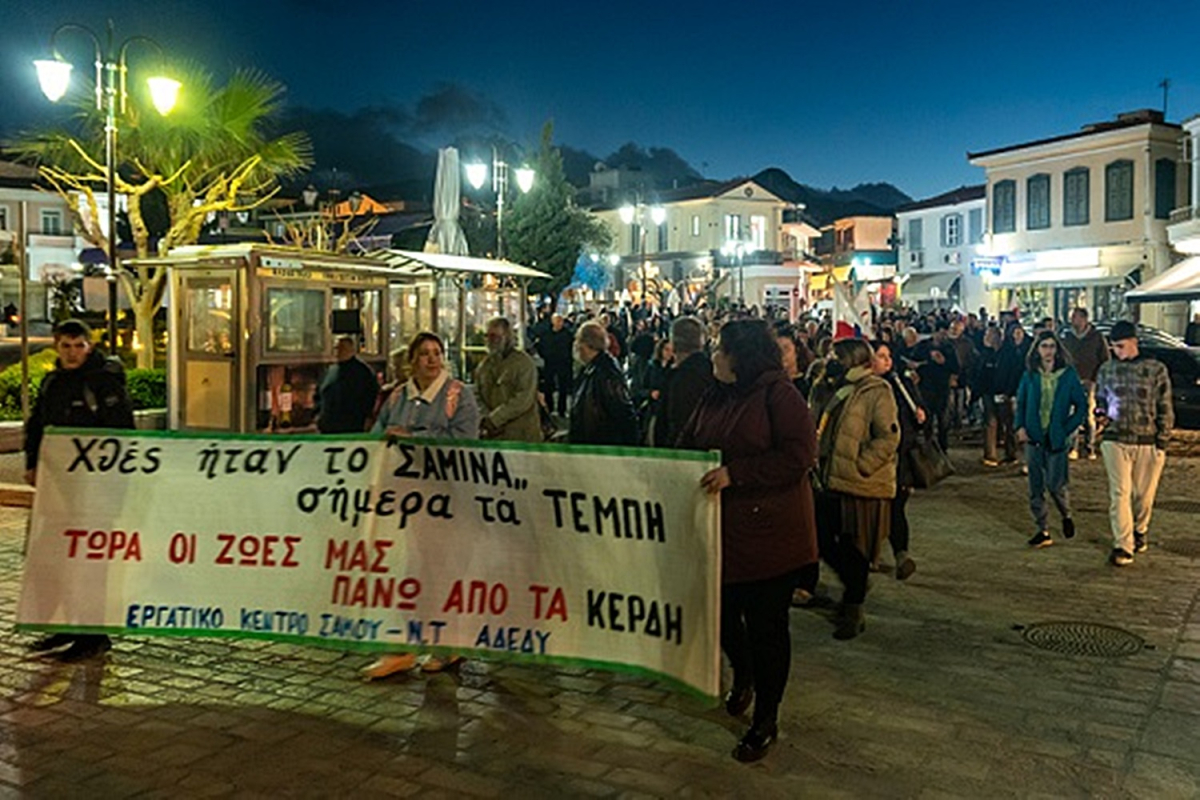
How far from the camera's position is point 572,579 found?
543 centimetres

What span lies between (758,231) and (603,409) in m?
66.2

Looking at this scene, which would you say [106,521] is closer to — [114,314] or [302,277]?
[302,277]

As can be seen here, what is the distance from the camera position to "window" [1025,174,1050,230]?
4200cm

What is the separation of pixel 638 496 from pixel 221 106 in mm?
15713

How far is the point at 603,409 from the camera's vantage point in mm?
8180

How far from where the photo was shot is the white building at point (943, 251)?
4881cm

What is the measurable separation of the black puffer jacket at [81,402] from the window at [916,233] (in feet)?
165

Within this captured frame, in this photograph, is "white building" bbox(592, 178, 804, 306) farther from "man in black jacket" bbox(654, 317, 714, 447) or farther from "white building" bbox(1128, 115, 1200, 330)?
→ "man in black jacket" bbox(654, 317, 714, 447)

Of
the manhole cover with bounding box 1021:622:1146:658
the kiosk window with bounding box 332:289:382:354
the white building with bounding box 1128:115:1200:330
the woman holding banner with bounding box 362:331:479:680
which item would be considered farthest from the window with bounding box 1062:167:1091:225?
the woman holding banner with bounding box 362:331:479:680

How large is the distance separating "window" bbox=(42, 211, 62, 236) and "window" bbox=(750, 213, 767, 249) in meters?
40.7

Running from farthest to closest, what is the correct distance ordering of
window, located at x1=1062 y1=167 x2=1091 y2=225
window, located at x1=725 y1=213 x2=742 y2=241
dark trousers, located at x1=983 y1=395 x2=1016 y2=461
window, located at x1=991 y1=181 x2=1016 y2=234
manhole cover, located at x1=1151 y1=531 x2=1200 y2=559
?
window, located at x1=725 y1=213 x2=742 y2=241, window, located at x1=991 y1=181 x2=1016 y2=234, window, located at x1=1062 y1=167 x2=1091 y2=225, dark trousers, located at x1=983 y1=395 x2=1016 y2=461, manhole cover, located at x1=1151 y1=531 x2=1200 y2=559

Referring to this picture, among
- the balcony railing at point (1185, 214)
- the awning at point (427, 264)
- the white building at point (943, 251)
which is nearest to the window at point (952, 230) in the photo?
the white building at point (943, 251)

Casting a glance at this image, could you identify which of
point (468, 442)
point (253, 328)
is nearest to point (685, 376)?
point (468, 442)

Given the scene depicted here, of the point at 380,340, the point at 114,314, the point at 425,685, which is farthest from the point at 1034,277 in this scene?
the point at 425,685
